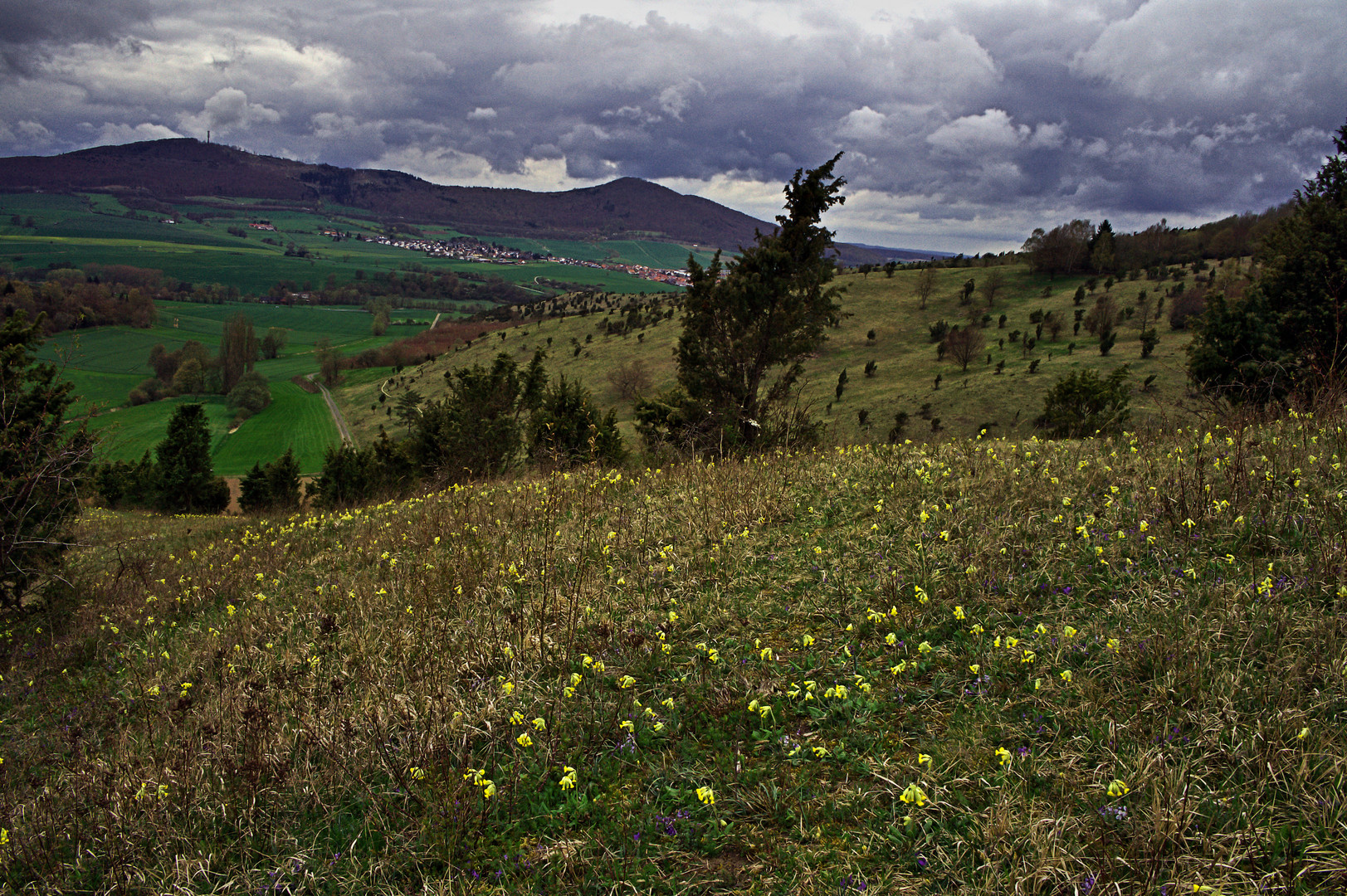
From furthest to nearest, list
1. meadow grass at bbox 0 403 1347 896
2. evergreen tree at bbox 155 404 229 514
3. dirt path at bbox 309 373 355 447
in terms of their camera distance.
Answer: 1. dirt path at bbox 309 373 355 447
2. evergreen tree at bbox 155 404 229 514
3. meadow grass at bbox 0 403 1347 896

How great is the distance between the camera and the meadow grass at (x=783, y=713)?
8.20ft

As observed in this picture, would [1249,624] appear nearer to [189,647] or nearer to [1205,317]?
[189,647]

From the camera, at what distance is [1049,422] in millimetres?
31000

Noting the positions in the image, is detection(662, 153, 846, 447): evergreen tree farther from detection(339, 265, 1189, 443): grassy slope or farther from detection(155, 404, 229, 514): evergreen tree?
detection(155, 404, 229, 514): evergreen tree

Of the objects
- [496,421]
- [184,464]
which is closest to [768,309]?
[496,421]

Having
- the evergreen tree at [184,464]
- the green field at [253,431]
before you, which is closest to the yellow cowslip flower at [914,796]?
the evergreen tree at [184,464]

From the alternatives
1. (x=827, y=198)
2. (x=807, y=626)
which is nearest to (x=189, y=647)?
(x=807, y=626)

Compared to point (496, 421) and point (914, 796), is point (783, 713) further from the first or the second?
point (496, 421)

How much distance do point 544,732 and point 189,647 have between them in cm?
451

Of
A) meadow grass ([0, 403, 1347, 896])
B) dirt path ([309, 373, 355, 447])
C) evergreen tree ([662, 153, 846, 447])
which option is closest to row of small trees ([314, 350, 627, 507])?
evergreen tree ([662, 153, 846, 447])

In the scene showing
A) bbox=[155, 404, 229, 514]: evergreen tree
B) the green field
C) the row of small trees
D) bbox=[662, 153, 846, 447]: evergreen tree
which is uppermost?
bbox=[662, 153, 846, 447]: evergreen tree

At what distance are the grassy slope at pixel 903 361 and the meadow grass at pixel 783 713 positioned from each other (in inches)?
148

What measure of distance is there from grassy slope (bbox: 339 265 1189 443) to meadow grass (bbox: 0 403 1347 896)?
3756 millimetres

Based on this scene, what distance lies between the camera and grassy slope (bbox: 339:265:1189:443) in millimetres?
38938
